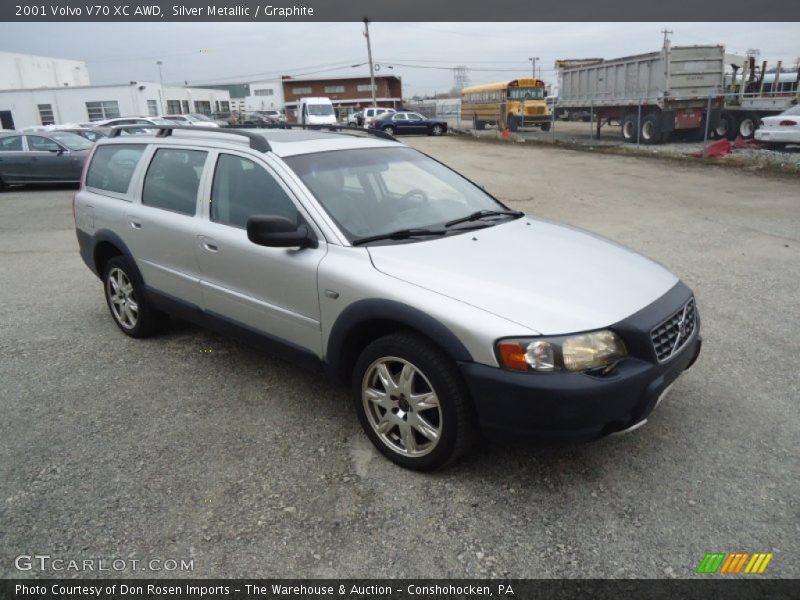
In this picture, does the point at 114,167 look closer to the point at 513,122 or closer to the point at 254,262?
the point at 254,262

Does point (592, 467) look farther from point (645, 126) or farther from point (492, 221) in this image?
point (645, 126)

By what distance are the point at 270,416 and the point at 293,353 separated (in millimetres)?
446

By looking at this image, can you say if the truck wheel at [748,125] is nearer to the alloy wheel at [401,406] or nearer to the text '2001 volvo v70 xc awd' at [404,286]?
the text '2001 volvo v70 xc awd' at [404,286]

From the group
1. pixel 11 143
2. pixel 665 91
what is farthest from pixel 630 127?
pixel 11 143

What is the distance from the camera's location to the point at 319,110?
36.2m

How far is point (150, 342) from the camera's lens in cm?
485

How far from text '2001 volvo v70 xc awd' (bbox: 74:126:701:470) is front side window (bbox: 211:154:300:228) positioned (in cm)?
1

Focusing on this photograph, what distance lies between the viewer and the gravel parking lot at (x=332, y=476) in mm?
2520

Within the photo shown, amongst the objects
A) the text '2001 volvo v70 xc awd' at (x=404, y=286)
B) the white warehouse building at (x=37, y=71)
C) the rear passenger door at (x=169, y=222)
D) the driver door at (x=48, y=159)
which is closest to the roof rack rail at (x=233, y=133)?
the text '2001 volvo v70 xc awd' at (x=404, y=286)

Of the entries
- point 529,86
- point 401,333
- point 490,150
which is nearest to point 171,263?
point 401,333

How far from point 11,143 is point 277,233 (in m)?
15.6

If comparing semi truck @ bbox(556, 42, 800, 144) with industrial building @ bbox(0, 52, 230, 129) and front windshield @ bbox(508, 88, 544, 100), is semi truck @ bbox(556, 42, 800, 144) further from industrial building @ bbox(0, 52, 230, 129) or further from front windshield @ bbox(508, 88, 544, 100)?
industrial building @ bbox(0, 52, 230, 129)

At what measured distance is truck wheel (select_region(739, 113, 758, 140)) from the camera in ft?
65.0

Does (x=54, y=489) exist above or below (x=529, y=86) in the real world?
below
